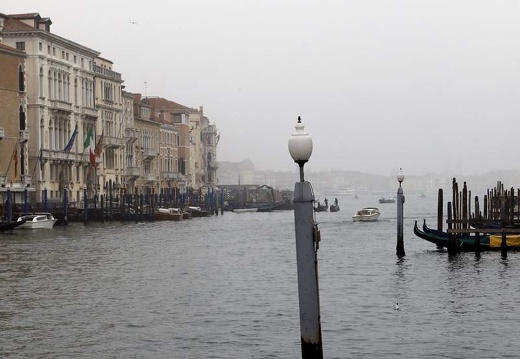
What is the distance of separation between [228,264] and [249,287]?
7.75 m

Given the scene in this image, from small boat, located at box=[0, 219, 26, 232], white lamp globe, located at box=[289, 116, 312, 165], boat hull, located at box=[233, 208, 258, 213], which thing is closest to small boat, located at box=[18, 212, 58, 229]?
small boat, located at box=[0, 219, 26, 232]

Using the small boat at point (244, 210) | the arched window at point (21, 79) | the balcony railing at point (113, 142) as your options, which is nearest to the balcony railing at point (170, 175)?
the small boat at point (244, 210)

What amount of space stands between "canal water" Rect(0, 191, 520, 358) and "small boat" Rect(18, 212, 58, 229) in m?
17.8

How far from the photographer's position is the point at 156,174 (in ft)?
335

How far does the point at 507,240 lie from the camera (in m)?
33.0

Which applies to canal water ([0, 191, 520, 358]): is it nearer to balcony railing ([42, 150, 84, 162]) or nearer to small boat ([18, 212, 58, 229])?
small boat ([18, 212, 58, 229])

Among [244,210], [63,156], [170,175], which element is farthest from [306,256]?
[244,210]

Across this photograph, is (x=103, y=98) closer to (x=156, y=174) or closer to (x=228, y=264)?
(x=156, y=174)

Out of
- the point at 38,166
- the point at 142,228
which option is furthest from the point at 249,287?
the point at 38,166

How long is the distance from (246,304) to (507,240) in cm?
1298

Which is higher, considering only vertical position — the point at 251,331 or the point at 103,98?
the point at 103,98

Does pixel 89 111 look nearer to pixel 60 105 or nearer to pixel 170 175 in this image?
pixel 60 105

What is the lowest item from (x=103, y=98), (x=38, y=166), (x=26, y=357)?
(x=26, y=357)

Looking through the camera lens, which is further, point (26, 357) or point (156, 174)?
point (156, 174)
